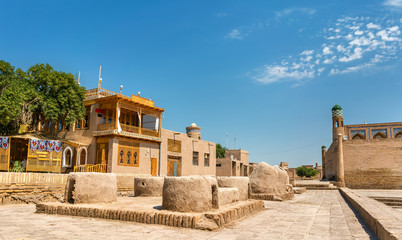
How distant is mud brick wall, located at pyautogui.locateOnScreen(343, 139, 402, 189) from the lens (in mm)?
28719

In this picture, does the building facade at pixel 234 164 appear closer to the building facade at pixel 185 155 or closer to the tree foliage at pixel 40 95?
the building facade at pixel 185 155

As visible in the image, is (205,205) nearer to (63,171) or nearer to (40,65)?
(63,171)

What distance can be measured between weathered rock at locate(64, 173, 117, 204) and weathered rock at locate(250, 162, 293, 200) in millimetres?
6197

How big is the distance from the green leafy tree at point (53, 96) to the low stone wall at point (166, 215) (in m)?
13.1

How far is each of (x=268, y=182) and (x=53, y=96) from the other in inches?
584

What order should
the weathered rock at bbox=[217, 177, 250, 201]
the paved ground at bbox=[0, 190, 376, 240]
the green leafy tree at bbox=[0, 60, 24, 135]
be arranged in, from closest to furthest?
1. the paved ground at bbox=[0, 190, 376, 240]
2. the weathered rock at bbox=[217, 177, 250, 201]
3. the green leafy tree at bbox=[0, 60, 24, 135]

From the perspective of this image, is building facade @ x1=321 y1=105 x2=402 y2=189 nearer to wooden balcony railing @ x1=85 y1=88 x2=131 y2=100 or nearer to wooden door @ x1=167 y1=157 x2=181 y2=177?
wooden door @ x1=167 y1=157 x2=181 y2=177

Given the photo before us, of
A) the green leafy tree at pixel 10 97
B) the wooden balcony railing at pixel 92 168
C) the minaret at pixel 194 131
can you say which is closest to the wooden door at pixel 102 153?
the wooden balcony railing at pixel 92 168

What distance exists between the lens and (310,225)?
6.18 m

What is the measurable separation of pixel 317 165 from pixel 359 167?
3593 cm

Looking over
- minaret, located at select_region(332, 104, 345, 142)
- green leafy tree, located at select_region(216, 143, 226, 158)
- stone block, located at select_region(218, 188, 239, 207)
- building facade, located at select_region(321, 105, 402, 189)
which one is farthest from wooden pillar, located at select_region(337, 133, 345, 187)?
green leafy tree, located at select_region(216, 143, 226, 158)

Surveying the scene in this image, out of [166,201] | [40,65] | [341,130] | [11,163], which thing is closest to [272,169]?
[166,201]

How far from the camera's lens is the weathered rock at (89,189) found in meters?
7.90

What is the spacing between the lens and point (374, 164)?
29.1 m
